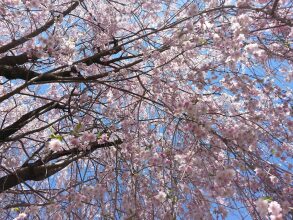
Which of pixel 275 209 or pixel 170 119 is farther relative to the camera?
pixel 170 119

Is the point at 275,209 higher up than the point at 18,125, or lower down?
lower down

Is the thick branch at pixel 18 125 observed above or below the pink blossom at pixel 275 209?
above

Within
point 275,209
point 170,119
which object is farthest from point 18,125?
point 275,209

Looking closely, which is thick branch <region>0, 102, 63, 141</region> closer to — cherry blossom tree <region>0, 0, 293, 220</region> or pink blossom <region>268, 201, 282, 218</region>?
cherry blossom tree <region>0, 0, 293, 220</region>

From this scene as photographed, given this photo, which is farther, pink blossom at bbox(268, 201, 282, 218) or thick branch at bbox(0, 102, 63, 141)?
thick branch at bbox(0, 102, 63, 141)

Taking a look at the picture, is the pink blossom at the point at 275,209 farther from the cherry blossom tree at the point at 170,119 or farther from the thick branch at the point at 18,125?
the thick branch at the point at 18,125

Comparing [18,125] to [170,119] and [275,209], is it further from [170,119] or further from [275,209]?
[275,209]

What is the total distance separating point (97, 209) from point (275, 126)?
2.37 m

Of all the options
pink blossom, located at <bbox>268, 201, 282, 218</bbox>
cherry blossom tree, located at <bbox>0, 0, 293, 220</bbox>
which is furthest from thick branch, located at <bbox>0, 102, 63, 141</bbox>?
pink blossom, located at <bbox>268, 201, 282, 218</bbox>

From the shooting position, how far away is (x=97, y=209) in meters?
4.30

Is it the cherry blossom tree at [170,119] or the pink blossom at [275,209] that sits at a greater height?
the cherry blossom tree at [170,119]

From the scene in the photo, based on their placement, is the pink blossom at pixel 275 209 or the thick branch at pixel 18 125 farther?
the thick branch at pixel 18 125

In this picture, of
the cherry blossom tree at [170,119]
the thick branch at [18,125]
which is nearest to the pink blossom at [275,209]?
the cherry blossom tree at [170,119]

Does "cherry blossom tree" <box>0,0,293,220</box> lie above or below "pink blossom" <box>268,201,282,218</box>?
above
